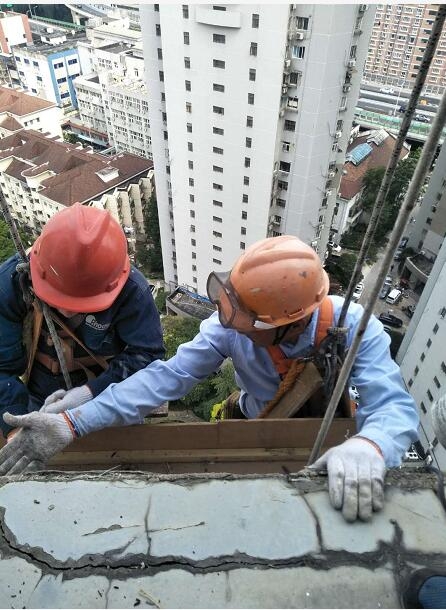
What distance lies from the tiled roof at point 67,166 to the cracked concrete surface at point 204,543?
29.5 m

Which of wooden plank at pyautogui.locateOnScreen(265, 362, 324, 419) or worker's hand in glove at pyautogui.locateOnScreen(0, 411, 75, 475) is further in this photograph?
wooden plank at pyautogui.locateOnScreen(265, 362, 324, 419)

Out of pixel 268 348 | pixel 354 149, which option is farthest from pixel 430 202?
pixel 268 348

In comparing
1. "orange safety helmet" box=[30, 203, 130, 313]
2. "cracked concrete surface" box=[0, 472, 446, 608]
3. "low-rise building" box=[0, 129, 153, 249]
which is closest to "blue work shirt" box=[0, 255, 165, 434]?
"orange safety helmet" box=[30, 203, 130, 313]

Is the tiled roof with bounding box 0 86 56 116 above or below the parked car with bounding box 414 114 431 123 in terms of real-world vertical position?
below

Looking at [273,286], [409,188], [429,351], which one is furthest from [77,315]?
[429,351]

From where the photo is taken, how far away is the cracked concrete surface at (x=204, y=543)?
151 centimetres

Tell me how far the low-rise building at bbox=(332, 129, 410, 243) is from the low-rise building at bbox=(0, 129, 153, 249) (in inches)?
518

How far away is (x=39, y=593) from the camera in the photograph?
4.97 feet

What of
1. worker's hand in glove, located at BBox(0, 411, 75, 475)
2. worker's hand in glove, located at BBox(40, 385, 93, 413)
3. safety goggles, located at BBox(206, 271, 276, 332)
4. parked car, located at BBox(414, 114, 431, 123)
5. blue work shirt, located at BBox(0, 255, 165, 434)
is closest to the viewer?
worker's hand in glove, located at BBox(0, 411, 75, 475)

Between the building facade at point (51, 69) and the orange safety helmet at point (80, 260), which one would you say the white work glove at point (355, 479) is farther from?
the building facade at point (51, 69)

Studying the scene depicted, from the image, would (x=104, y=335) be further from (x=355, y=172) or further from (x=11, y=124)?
(x=11, y=124)

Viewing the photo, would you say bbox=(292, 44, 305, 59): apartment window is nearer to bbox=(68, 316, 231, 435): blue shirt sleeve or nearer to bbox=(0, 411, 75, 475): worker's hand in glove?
bbox=(68, 316, 231, 435): blue shirt sleeve

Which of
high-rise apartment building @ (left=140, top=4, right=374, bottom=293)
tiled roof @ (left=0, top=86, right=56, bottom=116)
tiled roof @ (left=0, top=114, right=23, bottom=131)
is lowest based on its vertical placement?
tiled roof @ (left=0, top=114, right=23, bottom=131)

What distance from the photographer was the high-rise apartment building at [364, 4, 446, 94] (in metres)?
40.4
